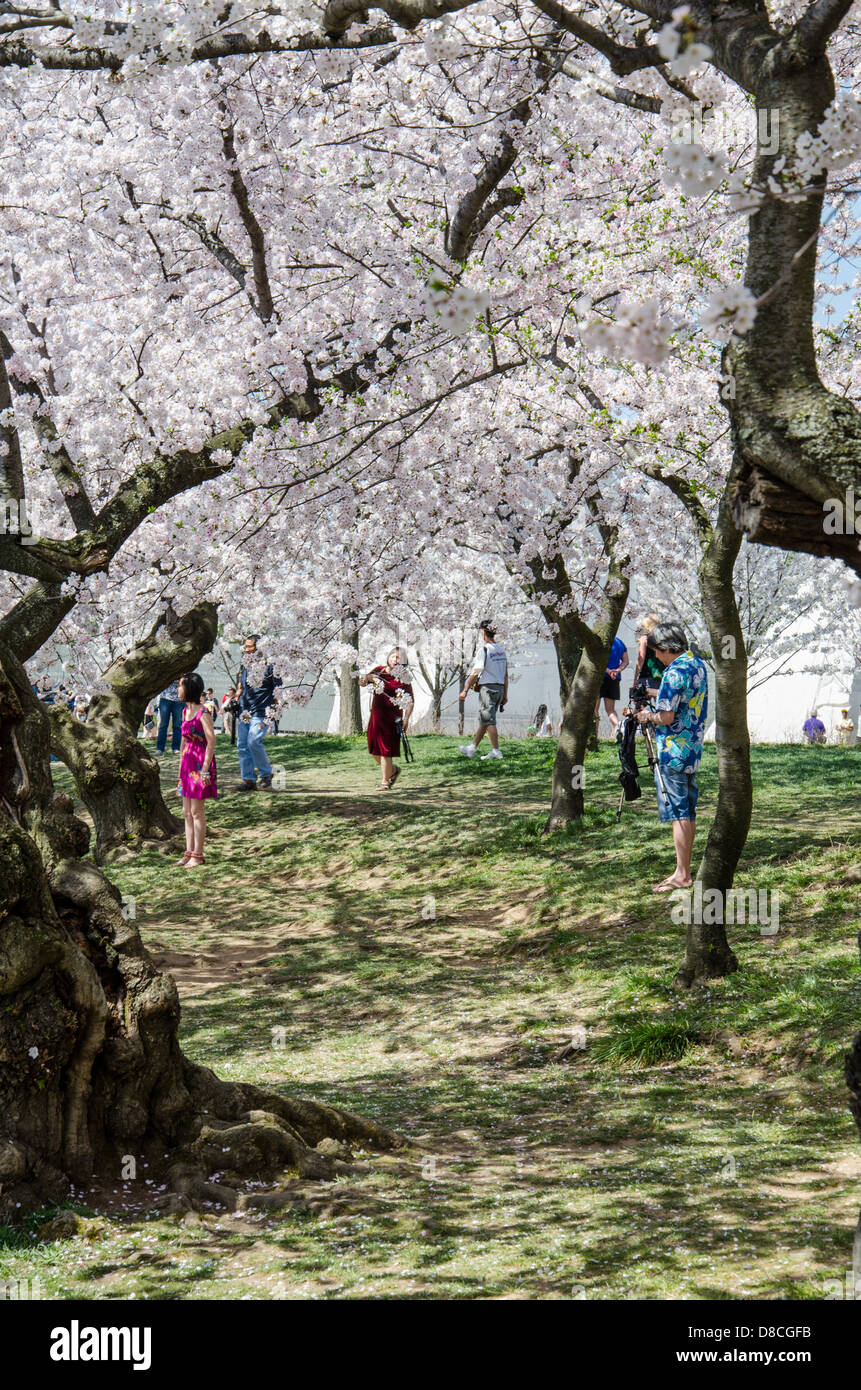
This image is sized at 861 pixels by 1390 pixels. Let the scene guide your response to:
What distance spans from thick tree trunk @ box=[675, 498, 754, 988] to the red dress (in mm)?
9251

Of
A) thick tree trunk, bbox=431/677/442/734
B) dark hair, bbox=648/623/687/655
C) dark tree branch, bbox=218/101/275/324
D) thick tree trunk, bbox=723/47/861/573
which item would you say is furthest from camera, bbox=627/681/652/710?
thick tree trunk, bbox=431/677/442/734

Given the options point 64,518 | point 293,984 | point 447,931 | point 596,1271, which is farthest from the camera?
point 64,518

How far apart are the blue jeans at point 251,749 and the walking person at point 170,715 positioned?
184 inches

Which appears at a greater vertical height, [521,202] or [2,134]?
[2,134]

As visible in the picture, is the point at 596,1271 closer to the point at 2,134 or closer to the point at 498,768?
the point at 2,134

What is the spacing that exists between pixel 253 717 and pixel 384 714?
78.1 inches

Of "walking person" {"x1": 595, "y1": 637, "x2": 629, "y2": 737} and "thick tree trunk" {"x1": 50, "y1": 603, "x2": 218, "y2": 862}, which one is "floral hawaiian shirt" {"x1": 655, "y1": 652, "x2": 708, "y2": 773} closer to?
"walking person" {"x1": 595, "y1": 637, "x2": 629, "y2": 737}

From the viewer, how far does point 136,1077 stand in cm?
534

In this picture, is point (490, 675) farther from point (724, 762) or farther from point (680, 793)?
point (724, 762)

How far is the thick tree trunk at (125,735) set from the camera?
15258mm

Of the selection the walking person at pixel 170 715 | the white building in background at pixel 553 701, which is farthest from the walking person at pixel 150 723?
the walking person at pixel 170 715

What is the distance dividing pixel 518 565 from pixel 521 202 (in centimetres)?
448

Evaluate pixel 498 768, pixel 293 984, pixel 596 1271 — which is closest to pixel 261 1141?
pixel 596 1271

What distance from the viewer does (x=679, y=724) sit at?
32.7 ft
